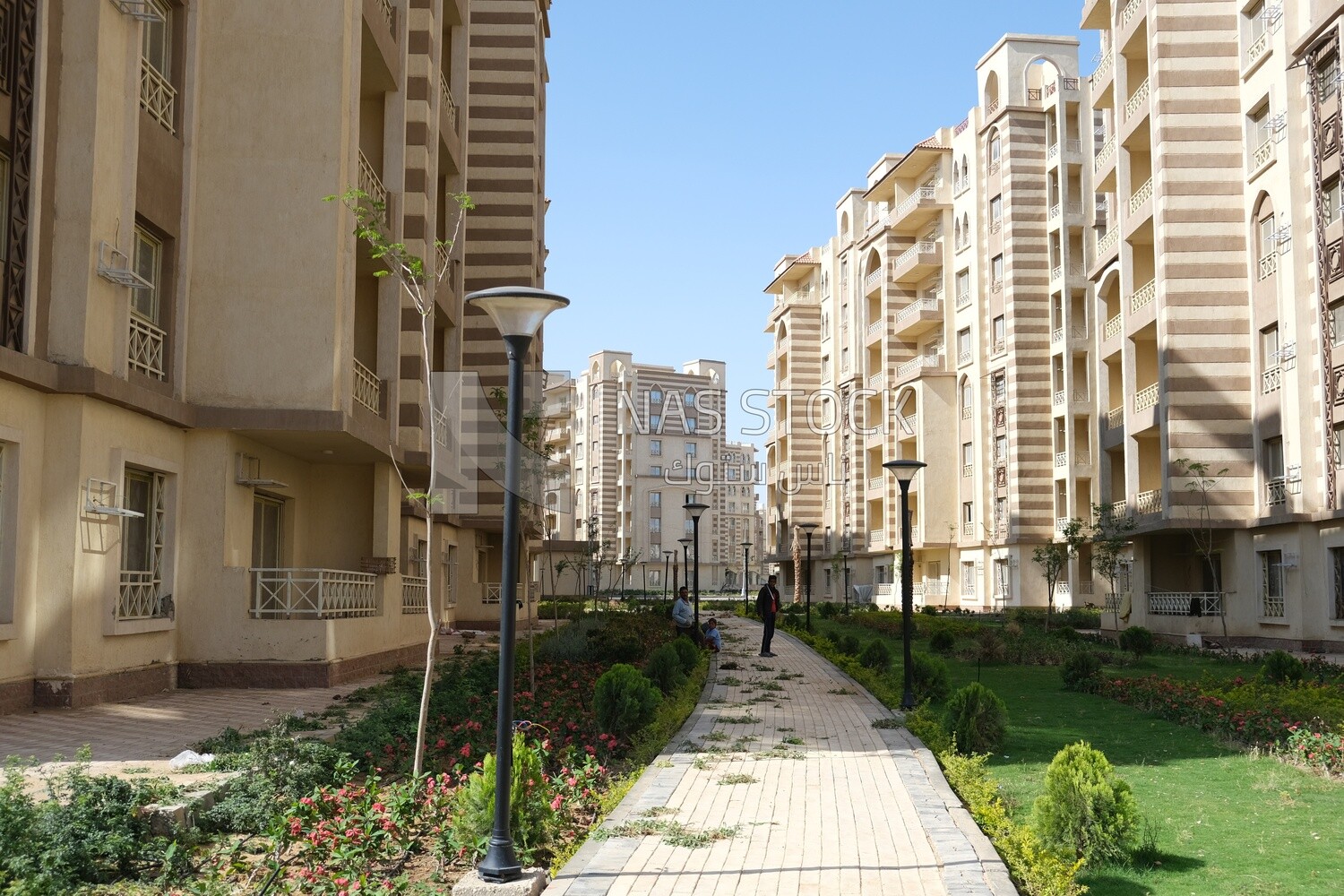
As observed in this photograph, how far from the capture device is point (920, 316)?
53.2 m

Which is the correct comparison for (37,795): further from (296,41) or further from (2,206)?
(296,41)

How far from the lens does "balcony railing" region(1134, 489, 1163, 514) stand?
29.7m

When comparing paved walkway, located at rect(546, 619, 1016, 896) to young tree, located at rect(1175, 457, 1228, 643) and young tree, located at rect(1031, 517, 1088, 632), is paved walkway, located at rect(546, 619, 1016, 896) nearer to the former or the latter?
young tree, located at rect(1175, 457, 1228, 643)

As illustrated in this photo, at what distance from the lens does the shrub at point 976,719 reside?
36.4 feet

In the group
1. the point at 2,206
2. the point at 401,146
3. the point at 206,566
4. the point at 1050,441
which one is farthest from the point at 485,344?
the point at 1050,441

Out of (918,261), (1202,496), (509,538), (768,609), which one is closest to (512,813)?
(509,538)

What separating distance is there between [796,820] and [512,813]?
1964 millimetres

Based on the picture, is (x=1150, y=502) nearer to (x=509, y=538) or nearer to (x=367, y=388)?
(x=367, y=388)

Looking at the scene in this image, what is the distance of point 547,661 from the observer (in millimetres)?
19297

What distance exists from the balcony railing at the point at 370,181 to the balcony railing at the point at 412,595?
641 cm

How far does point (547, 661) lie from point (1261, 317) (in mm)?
18192

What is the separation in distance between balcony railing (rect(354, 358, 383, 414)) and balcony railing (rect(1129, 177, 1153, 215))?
20141 millimetres

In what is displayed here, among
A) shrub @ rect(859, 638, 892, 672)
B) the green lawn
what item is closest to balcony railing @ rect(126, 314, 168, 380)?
the green lawn

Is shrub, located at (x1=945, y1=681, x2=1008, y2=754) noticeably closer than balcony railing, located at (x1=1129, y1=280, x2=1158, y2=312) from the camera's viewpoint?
Yes
